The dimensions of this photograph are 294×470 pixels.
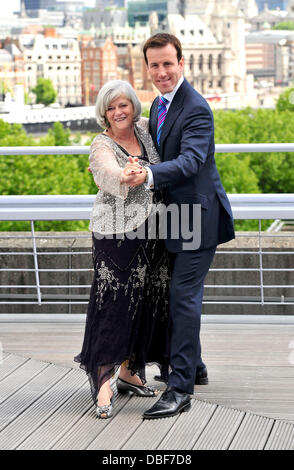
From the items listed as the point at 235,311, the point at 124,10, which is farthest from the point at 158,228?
the point at 124,10

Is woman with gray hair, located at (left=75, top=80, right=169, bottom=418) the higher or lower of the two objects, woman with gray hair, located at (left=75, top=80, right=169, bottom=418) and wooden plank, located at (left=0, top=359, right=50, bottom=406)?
the higher

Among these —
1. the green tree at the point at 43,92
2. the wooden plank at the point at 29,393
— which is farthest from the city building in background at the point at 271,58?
the wooden plank at the point at 29,393

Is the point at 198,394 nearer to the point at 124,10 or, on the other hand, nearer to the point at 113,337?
the point at 113,337

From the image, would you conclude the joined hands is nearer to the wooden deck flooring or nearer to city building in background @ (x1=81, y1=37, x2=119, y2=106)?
the wooden deck flooring

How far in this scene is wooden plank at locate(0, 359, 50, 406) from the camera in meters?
3.59

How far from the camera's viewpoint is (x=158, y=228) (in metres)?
3.31

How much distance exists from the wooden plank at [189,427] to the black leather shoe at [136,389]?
0.60 feet

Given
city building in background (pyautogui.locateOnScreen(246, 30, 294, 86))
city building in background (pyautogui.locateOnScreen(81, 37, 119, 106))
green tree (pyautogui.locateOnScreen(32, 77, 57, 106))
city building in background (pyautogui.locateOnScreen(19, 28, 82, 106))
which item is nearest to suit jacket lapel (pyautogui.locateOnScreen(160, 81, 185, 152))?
green tree (pyautogui.locateOnScreen(32, 77, 57, 106))

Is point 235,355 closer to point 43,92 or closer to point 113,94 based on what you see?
point 113,94

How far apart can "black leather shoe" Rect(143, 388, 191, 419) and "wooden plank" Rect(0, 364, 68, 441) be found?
1.65 feet

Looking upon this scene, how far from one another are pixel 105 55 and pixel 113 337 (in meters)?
130

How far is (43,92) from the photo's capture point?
126938mm

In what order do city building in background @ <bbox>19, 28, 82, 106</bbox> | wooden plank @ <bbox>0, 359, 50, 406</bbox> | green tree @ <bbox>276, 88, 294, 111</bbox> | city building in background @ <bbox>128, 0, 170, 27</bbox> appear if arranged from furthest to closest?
1. city building in background @ <bbox>128, 0, 170, 27</bbox>
2. city building in background @ <bbox>19, 28, 82, 106</bbox>
3. green tree @ <bbox>276, 88, 294, 111</bbox>
4. wooden plank @ <bbox>0, 359, 50, 406</bbox>

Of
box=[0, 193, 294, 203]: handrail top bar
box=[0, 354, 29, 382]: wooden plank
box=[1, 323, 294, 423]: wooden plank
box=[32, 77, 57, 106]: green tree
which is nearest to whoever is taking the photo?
→ box=[1, 323, 294, 423]: wooden plank
